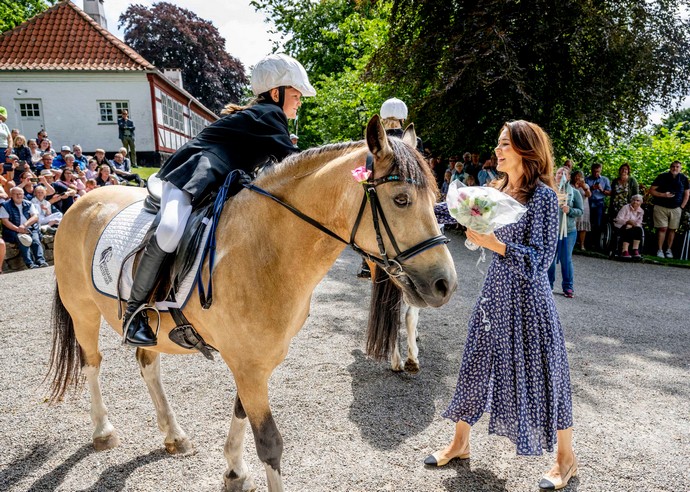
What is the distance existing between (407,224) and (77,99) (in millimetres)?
26526

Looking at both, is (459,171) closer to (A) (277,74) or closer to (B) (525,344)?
(B) (525,344)

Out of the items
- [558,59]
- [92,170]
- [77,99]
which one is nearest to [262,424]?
[558,59]

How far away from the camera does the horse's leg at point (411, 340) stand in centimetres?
454

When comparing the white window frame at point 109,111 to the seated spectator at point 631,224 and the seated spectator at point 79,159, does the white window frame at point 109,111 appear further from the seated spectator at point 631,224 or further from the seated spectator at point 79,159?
the seated spectator at point 631,224

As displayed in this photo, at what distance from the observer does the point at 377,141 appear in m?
2.09

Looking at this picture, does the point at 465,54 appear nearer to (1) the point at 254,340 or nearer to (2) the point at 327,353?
(2) the point at 327,353

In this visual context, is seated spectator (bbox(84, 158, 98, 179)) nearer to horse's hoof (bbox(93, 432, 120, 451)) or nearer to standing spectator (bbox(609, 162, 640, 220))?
horse's hoof (bbox(93, 432, 120, 451))

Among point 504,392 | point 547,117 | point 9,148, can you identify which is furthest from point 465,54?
point 9,148

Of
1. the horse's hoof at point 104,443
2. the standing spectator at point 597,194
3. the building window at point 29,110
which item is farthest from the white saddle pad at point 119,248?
the building window at point 29,110

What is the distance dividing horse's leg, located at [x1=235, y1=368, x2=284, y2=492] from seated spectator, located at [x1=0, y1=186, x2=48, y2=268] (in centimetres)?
958

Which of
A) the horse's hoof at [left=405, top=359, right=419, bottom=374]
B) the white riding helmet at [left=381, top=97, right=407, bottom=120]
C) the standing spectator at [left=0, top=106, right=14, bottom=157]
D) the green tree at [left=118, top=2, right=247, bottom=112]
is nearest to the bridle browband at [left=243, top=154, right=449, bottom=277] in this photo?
the white riding helmet at [left=381, top=97, right=407, bottom=120]

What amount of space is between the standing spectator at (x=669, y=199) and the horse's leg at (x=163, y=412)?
1235 cm

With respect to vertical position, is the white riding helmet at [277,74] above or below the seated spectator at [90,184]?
above

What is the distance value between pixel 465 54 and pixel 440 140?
11.6ft
